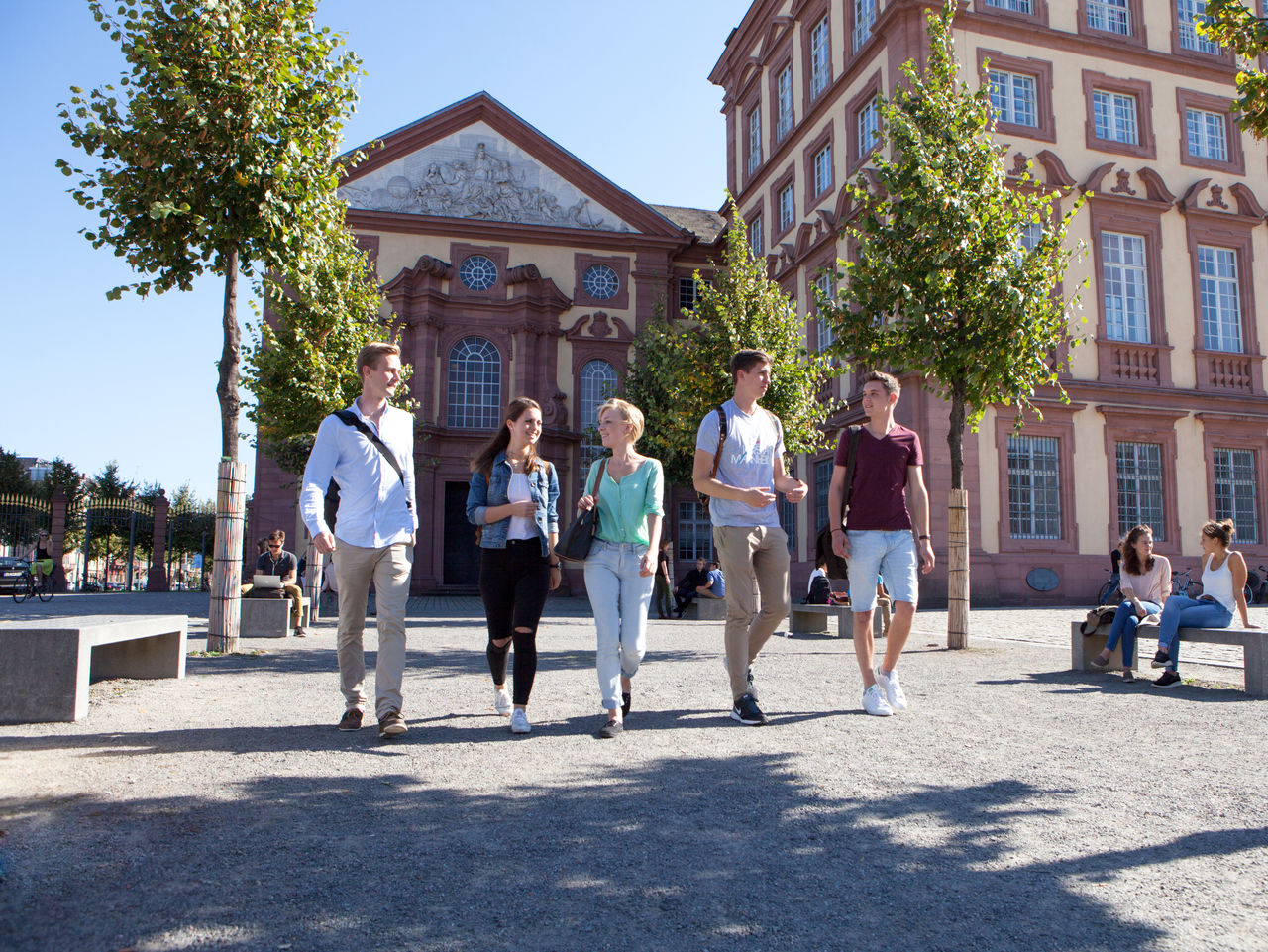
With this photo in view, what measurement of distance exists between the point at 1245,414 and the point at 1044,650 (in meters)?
16.5

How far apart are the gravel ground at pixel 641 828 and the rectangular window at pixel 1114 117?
20.8 meters

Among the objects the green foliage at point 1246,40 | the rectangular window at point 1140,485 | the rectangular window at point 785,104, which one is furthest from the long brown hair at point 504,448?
the rectangular window at point 785,104

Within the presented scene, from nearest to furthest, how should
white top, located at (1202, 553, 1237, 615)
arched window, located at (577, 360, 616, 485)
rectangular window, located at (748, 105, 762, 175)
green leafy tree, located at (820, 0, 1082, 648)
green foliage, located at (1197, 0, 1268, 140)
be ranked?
white top, located at (1202, 553, 1237, 615), green foliage, located at (1197, 0, 1268, 140), green leafy tree, located at (820, 0, 1082, 648), arched window, located at (577, 360, 616, 485), rectangular window, located at (748, 105, 762, 175)

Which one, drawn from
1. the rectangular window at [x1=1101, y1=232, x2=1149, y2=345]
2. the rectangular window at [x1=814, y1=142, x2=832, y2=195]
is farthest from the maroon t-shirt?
the rectangular window at [x1=814, y1=142, x2=832, y2=195]

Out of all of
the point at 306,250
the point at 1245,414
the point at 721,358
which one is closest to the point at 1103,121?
the point at 1245,414

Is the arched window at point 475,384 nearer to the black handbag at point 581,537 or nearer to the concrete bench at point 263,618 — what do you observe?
the concrete bench at point 263,618

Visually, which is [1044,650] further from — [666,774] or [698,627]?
[666,774]

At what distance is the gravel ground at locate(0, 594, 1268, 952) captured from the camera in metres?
2.47

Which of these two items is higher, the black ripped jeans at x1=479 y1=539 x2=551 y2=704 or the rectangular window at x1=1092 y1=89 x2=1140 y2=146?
the rectangular window at x1=1092 y1=89 x2=1140 y2=146

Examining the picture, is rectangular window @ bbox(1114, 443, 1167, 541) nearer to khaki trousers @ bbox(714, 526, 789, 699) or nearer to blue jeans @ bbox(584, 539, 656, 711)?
khaki trousers @ bbox(714, 526, 789, 699)

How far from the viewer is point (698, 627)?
13.9 meters

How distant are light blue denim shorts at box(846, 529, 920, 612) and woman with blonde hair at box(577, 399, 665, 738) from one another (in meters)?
1.30

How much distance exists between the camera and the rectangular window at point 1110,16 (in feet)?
76.8

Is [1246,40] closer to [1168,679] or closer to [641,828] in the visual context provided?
[1168,679]
